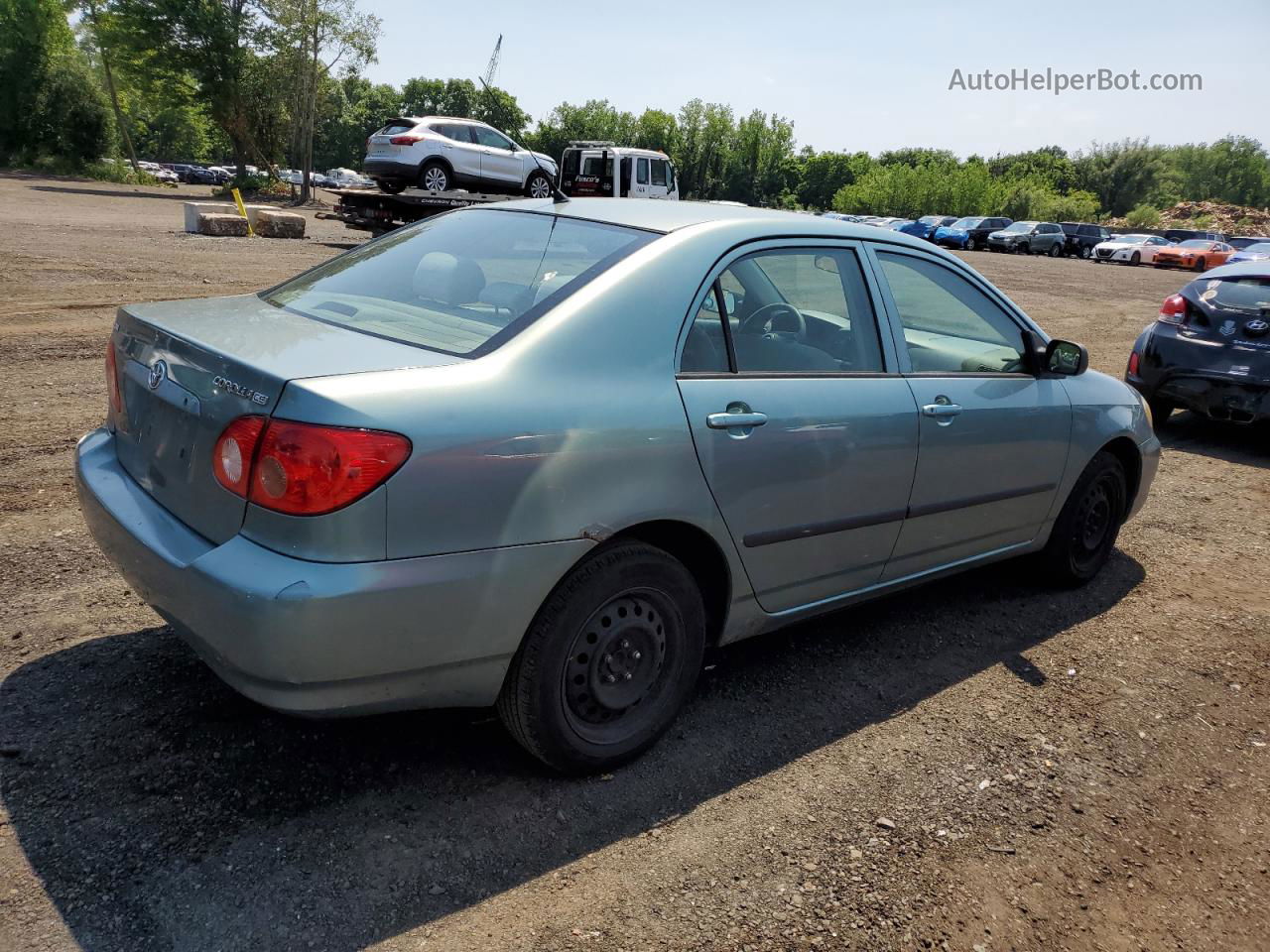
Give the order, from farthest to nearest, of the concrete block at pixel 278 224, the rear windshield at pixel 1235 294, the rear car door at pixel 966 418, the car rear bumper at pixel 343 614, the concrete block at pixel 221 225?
1. the concrete block at pixel 278 224
2. the concrete block at pixel 221 225
3. the rear windshield at pixel 1235 294
4. the rear car door at pixel 966 418
5. the car rear bumper at pixel 343 614

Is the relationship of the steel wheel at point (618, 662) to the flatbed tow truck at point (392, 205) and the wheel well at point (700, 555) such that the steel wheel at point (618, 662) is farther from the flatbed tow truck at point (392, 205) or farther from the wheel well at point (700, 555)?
the flatbed tow truck at point (392, 205)

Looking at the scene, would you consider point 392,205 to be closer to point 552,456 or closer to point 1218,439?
point 1218,439

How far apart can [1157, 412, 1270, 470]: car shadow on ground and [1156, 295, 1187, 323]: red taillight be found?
941 mm

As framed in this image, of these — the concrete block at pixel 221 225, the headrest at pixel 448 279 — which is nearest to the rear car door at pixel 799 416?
the headrest at pixel 448 279

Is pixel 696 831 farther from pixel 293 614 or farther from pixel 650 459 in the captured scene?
pixel 293 614

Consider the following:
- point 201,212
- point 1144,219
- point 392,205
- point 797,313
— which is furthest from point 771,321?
point 1144,219

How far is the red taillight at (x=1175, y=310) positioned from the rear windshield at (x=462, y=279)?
6.70 metres

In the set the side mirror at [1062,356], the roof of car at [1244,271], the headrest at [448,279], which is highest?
the roof of car at [1244,271]

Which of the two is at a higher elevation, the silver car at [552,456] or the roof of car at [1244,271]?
the roof of car at [1244,271]

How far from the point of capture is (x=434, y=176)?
19625mm

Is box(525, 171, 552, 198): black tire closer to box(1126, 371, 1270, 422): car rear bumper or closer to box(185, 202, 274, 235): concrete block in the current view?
box(185, 202, 274, 235): concrete block

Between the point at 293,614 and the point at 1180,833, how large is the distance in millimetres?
2624

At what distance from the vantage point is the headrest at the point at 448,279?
3029 mm

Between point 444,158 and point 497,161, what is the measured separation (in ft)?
4.49
